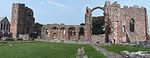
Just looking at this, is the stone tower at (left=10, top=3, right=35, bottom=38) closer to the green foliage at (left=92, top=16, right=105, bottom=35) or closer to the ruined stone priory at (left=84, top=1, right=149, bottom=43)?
the ruined stone priory at (left=84, top=1, right=149, bottom=43)

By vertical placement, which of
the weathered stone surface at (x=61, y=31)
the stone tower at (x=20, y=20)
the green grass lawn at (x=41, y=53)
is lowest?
the green grass lawn at (x=41, y=53)

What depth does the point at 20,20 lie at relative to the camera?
88.3m

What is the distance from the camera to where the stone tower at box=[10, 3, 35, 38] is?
284 ft

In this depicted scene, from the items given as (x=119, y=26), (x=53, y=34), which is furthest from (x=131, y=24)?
(x=53, y=34)

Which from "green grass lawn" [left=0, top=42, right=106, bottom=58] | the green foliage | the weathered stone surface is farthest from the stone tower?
"green grass lawn" [left=0, top=42, right=106, bottom=58]

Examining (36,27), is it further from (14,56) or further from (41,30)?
(14,56)

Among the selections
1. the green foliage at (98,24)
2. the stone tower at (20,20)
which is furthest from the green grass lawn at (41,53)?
the green foliage at (98,24)

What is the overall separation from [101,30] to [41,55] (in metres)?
74.2

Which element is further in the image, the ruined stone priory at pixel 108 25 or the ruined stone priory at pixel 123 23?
the ruined stone priory at pixel 108 25

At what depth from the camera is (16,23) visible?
86.5 meters

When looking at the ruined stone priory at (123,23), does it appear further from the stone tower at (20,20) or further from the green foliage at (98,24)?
the green foliage at (98,24)

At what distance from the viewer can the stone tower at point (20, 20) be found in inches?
3407

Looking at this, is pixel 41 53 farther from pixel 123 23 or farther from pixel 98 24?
pixel 98 24

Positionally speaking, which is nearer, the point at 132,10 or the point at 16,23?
the point at 132,10
